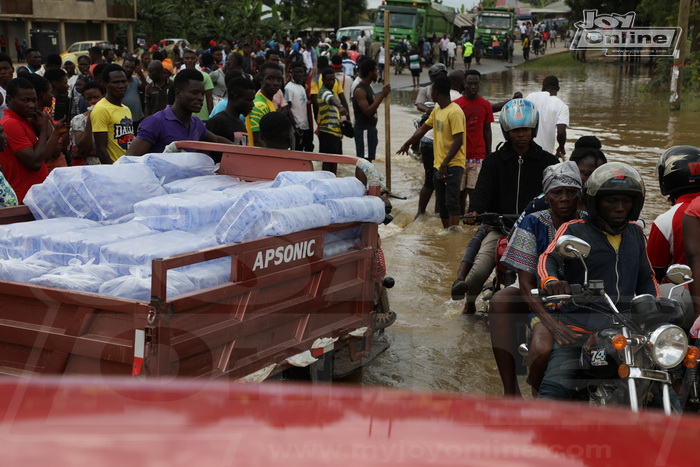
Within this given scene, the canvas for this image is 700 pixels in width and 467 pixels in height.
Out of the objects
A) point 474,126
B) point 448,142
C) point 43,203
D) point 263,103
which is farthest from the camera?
point 474,126

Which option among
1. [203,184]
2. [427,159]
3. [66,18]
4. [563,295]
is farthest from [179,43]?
[563,295]

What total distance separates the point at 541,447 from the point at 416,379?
407 centimetres

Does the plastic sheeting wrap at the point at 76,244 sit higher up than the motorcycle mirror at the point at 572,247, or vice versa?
the motorcycle mirror at the point at 572,247

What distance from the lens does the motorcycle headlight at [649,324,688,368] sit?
3066mm

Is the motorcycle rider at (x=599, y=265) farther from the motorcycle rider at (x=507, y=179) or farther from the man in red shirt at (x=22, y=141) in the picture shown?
the man in red shirt at (x=22, y=141)

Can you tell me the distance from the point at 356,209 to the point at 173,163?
1.48m

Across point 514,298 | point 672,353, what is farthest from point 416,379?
point 672,353

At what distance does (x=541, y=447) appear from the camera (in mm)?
1476

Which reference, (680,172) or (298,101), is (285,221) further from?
(298,101)

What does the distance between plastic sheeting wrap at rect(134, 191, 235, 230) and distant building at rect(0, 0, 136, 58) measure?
1646 inches

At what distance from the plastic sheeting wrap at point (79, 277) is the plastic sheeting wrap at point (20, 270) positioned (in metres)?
0.06

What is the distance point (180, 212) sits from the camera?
4.39 m

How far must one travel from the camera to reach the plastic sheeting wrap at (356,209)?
4602 mm

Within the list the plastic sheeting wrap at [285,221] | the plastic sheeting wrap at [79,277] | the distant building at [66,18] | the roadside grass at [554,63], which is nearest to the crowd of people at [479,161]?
the plastic sheeting wrap at [285,221]
